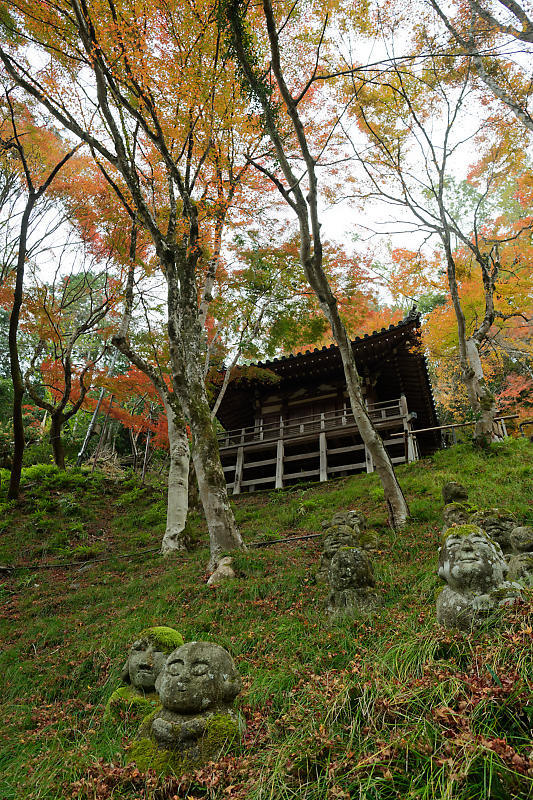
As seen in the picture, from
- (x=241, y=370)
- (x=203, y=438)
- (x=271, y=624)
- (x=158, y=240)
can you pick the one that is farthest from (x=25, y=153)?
(x=271, y=624)

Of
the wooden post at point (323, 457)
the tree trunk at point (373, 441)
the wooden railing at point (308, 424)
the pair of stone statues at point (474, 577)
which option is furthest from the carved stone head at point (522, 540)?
the wooden railing at point (308, 424)

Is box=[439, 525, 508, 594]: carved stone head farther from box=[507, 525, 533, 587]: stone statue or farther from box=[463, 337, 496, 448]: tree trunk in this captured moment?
box=[463, 337, 496, 448]: tree trunk

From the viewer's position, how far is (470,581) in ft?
11.0

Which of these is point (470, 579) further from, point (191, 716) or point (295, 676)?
point (191, 716)

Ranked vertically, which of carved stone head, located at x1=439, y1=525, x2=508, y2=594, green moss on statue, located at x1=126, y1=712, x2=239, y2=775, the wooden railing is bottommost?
green moss on statue, located at x1=126, y1=712, x2=239, y2=775

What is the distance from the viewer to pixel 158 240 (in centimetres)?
850

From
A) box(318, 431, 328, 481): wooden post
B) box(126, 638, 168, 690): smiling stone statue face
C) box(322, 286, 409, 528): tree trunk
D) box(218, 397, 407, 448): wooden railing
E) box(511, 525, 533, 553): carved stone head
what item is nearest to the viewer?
box(126, 638, 168, 690): smiling stone statue face

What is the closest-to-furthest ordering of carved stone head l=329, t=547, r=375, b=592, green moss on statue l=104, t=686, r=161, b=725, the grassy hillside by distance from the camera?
the grassy hillside → green moss on statue l=104, t=686, r=161, b=725 → carved stone head l=329, t=547, r=375, b=592

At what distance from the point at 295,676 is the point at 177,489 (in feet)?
20.9

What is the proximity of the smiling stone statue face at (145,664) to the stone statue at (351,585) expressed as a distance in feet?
6.07

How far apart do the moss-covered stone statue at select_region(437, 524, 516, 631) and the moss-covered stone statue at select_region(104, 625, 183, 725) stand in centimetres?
237

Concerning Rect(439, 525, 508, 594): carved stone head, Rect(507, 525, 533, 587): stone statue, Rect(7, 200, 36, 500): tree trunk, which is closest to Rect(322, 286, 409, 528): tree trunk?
Rect(507, 525, 533, 587): stone statue

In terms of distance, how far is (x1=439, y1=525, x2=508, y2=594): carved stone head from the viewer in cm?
334

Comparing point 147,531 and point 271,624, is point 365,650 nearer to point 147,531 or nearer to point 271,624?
point 271,624
